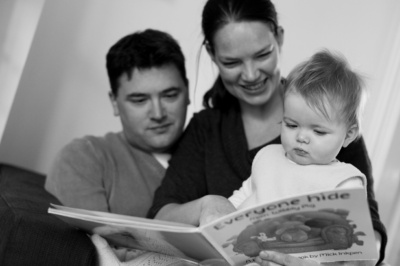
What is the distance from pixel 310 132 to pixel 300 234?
12.1 inches

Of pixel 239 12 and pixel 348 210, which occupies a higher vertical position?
pixel 239 12

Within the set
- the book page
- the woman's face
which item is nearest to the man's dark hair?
the woman's face

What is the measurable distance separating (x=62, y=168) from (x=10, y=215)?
501 mm

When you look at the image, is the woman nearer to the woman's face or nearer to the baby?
the woman's face

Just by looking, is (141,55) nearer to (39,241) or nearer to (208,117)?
(208,117)

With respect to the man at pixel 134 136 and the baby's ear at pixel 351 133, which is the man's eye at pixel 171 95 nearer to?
the man at pixel 134 136

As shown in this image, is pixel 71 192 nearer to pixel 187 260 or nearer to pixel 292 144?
pixel 187 260

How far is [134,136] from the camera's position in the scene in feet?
6.57

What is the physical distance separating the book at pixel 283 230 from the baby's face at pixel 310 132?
28cm

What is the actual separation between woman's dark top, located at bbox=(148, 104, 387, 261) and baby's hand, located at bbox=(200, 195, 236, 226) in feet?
0.87

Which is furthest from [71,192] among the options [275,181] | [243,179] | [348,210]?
[348,210]

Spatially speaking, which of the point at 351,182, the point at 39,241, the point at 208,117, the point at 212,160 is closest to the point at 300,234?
the point at 351,182

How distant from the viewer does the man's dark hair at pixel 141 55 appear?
1924mm

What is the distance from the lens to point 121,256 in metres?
1.53
